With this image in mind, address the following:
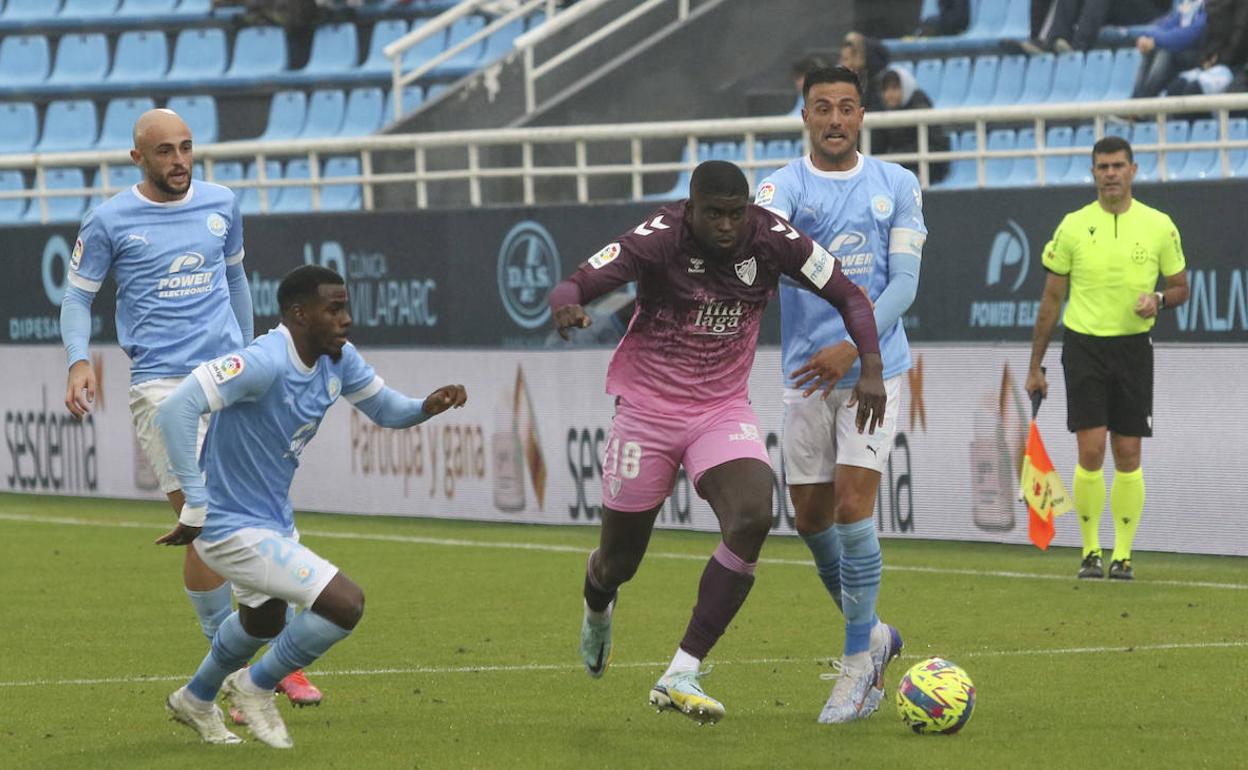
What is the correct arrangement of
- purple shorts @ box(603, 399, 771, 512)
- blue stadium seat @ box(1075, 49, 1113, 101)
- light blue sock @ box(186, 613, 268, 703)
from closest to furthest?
light blue sock @ box(186, 613, 268, 703), purple shorts @ box(603, 399, 771, 512), blue stadium seat @ box(1075, 49, 1113, 101)

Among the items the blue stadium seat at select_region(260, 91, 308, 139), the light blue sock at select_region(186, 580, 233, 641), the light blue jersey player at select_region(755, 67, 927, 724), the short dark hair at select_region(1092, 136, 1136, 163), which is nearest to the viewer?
the light blue jersey player at select_region(755, 67, 927, 724)

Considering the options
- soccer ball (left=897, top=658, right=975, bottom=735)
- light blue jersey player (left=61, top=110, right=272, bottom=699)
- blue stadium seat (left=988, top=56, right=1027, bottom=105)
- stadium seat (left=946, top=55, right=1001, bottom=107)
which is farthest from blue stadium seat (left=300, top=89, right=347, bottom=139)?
soccer ball (left=897, top=658, right=975, bottom=735)

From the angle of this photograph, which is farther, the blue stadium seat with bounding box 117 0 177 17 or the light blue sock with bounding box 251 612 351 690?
the blue stadium seat with bounding box 117 0 177 17

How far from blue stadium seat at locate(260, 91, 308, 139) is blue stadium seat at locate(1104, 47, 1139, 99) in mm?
9440

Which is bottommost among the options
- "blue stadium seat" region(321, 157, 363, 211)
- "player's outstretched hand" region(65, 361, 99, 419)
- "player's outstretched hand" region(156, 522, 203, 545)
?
"player's outstretched hand" region(156, 522, 203, 545)

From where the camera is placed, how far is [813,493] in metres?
8.84

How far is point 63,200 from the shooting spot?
83.3ft

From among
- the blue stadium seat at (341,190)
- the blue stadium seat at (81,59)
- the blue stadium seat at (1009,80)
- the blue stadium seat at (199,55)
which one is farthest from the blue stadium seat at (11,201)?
the blue stadium seat at (1009,80)

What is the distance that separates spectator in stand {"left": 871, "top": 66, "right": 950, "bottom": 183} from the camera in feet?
59.3

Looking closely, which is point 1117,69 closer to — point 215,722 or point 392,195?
point 392,195

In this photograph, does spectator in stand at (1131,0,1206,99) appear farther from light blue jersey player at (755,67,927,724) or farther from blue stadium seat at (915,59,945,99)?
light blue jersey player at (755,67,927,724)

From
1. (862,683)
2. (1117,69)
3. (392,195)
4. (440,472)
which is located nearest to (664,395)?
(862,683)

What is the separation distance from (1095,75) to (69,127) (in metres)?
12.6

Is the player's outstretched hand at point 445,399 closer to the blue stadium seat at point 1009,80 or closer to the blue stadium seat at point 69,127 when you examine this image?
the blue stadium seat at point 1009,80
